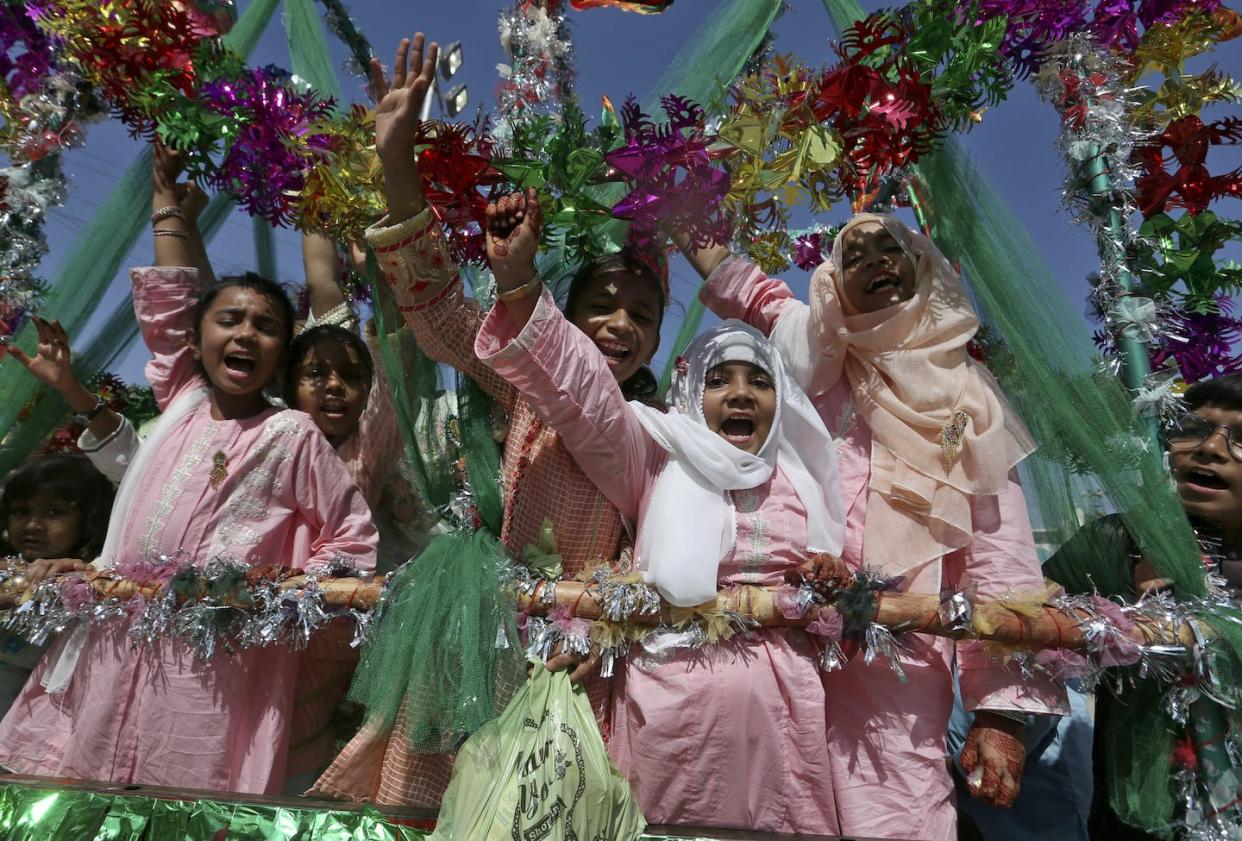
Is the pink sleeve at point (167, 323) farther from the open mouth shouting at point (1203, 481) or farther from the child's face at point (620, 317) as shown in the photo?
the open mouth shouting at point (1203, 481)

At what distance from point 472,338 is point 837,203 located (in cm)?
124

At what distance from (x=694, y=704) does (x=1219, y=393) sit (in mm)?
2127

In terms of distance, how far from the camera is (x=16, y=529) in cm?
324

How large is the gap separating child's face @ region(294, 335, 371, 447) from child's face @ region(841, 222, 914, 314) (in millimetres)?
1847

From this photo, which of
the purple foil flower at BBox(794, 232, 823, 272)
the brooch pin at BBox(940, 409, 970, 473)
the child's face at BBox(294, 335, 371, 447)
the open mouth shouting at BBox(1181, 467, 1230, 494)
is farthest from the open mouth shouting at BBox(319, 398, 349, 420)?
the open mouth shouting at BBox(1181, 467, 1230, 494)

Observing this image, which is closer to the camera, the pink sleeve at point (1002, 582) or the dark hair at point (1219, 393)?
the pink sleeve at point (1002, 582)

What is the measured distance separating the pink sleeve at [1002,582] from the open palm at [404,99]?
1912 mm

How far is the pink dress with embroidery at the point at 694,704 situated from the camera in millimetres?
2111

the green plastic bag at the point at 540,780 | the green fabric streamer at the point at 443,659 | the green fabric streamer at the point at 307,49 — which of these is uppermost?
the green fabric streamer at the point at 307,49

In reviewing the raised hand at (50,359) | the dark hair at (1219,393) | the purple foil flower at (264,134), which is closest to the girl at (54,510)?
the raised hand at (50,359)

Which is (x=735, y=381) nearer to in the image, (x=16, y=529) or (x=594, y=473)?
(x=594, y=473)

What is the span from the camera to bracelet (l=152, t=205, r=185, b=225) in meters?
3.24

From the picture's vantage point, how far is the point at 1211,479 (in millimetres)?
2627

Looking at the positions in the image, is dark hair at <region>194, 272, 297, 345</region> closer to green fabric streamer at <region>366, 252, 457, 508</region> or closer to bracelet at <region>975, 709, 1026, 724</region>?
green fabric streamer at <region>366, 252, 457, 508</region>
